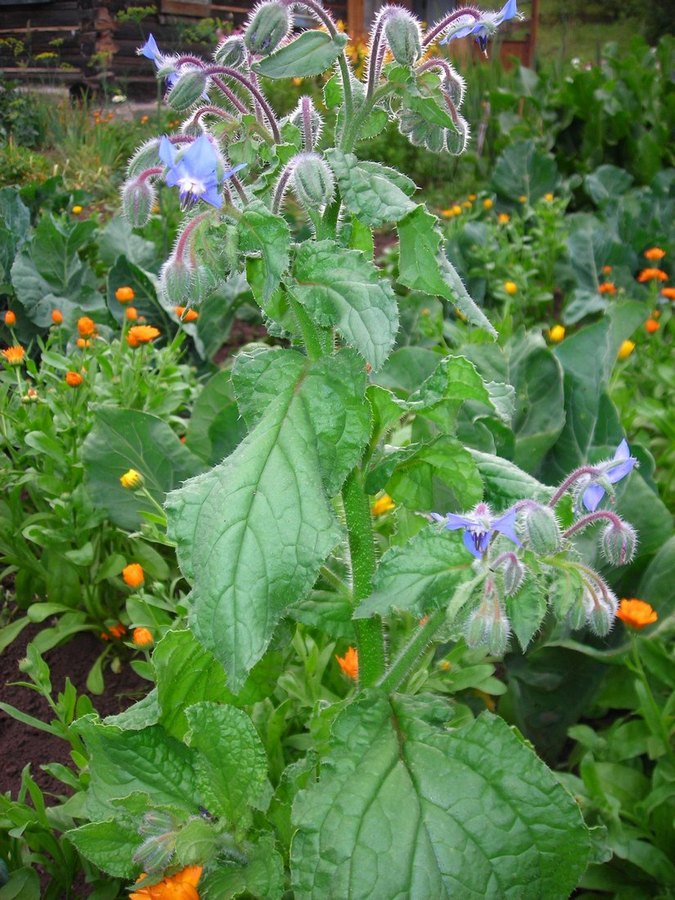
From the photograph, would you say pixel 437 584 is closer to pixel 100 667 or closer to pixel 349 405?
pixel 349 405

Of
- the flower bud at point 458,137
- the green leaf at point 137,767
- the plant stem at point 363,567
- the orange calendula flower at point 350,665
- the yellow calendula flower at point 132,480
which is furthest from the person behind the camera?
the yellow calendula flower at point 132,480

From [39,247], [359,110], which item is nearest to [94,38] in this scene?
[39,247]

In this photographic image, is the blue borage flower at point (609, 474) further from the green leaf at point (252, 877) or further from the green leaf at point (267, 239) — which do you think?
the green leaf at point (252, 877)

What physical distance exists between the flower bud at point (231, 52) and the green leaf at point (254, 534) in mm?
477

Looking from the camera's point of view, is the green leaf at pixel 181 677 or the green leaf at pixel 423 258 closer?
the green leaf at pixel 423 258

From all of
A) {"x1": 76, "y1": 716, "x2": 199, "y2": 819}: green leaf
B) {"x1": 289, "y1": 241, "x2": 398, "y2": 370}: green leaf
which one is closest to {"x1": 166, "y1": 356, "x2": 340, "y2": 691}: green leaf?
{"x1": 289, "y1": 241, "x2": 398, "y2": 370}: green leaf

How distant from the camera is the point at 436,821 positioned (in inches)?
42.8

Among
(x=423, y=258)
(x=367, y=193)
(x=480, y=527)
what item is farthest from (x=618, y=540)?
(x=367, y=193)

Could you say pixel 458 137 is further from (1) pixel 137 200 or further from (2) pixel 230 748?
(2) pixel 230 748

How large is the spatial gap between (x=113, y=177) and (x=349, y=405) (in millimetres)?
6212

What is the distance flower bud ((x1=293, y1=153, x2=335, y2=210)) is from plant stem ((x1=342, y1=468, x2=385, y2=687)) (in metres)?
0.40

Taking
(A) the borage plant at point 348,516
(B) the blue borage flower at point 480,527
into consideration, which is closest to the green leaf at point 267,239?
(A) the borage plant at point 348,516

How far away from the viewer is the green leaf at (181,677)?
137cm

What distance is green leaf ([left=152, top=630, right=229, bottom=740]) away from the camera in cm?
137
